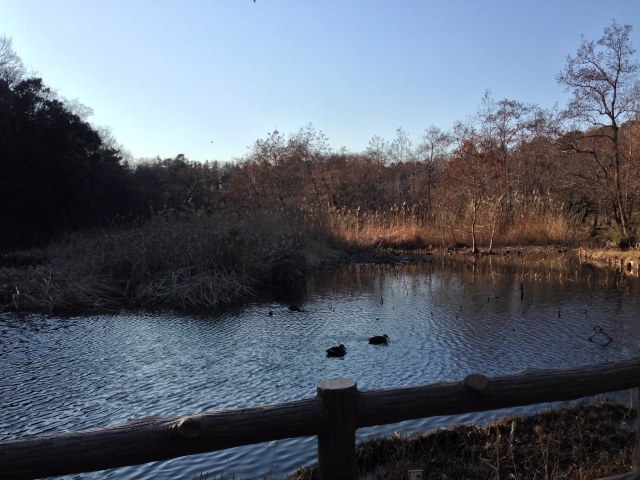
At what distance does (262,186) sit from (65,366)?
25.9 m

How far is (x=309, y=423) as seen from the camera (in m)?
2.69

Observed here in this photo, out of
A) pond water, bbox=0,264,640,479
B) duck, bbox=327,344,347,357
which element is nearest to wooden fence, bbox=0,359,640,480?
pond water, bbox=0,264,640,479

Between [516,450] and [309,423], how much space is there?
266 centimetres

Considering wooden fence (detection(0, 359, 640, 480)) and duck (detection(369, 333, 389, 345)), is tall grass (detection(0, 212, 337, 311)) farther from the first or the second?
wooden fence (detection(0, 359, 640, 480))

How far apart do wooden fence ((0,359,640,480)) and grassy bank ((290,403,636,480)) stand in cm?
104

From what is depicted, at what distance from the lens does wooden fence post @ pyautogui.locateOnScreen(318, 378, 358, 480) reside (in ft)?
8.89

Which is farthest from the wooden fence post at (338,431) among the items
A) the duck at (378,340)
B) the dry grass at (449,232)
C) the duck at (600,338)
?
the dry grass at (449,232)

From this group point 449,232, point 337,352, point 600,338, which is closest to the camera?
point 337,352

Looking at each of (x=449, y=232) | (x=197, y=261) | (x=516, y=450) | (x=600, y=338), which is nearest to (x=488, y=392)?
(x=516, y=450)

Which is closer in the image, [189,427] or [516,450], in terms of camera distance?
[189,427]

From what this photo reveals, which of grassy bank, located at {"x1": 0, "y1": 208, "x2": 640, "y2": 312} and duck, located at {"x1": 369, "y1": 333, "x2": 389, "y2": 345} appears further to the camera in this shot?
grassy bank, located at {"x1": 0, "y1": 208, "x2": 640, "y2": 312}

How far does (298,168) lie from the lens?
3353 cm

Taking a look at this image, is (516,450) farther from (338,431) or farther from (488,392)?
(338,431)

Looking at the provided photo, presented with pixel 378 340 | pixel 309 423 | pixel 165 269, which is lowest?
pixel 378 340
